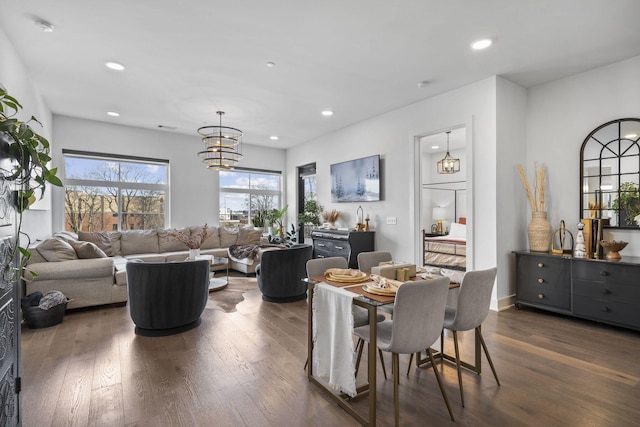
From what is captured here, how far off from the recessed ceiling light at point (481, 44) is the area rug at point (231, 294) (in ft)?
12.8

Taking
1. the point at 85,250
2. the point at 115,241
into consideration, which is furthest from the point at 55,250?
the point at 115,241

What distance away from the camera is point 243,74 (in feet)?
12.7

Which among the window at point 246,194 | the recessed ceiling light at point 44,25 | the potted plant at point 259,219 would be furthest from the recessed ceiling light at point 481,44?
the potted plant at point 259,219

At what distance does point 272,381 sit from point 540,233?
139 inches

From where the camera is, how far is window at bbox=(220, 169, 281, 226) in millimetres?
7449

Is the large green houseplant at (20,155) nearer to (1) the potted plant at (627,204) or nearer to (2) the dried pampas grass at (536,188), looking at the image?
(2) the dried pampas grass at (536,188)

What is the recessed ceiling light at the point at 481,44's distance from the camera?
3.14 m

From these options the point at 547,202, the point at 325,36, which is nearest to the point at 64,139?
the point at 325,36

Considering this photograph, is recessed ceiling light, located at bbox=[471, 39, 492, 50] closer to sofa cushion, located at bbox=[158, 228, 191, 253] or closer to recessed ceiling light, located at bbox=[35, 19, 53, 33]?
recessed ceiling light, located at bbox=[35, 19, 53, 33]

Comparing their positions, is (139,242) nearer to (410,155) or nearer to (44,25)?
(44,25)

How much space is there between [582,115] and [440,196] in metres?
4.97

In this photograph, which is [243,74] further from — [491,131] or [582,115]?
[582,115]

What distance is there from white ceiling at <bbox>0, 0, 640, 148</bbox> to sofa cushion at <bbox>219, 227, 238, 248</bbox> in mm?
2762

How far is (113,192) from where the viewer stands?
20.4ft
